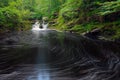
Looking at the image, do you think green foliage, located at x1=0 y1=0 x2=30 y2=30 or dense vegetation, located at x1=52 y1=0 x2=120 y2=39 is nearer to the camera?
dense vegetation, located at x1=52 y1=0 x2=120 y2=39

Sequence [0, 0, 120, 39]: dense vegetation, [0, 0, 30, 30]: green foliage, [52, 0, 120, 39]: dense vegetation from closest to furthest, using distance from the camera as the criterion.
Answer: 1. [52, 0, 120, 39]: dense vegetation
2. [0, 0, 120, 39]: dense vegetation
3. [0, 0, 30, 30]: green foliage

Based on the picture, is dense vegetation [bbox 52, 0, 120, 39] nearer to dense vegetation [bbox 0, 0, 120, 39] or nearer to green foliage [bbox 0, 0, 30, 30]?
dense vegetation [bbox 0, 0, 120, 39]

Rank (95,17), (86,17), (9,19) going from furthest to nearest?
(9,19)
(86,17)
(95,17)

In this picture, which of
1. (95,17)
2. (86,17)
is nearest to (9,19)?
(86,17)

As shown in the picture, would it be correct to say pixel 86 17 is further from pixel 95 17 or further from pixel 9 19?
pixel 9 19

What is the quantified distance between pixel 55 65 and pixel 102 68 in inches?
117

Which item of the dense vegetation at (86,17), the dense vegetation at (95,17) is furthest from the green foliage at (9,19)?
the dense vegetation at (95,17)

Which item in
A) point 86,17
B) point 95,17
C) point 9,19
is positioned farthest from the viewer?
point 9,19

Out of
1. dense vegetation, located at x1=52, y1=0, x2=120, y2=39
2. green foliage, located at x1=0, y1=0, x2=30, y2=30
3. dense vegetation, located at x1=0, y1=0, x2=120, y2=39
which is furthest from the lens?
green foliage, located at x1=0, y1=0, x2=30, y2=30

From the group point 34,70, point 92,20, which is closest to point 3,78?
point 34,70

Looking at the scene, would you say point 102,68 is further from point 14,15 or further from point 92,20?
point 14,15

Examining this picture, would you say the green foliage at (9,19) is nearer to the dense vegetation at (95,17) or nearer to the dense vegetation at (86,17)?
the dense vegetation at (86,17)

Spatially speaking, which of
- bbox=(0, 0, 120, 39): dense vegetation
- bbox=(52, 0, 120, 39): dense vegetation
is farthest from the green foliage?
bbox=(52, 0, 120, 39): dense vegetation

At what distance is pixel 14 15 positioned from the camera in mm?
44531
